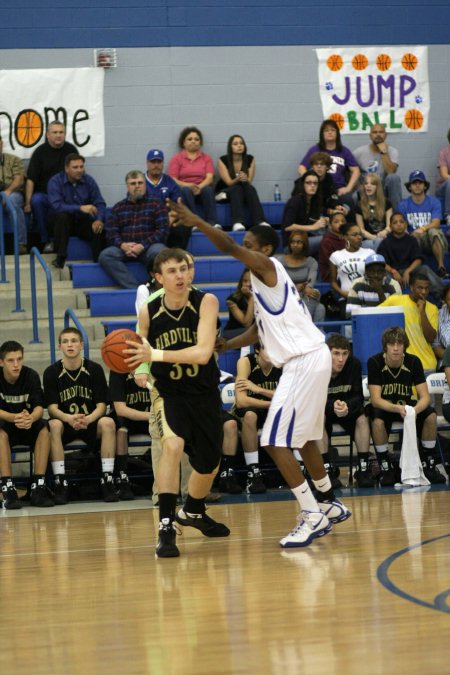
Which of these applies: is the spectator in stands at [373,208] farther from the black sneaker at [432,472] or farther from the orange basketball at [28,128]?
the black sneaker at [432,472]

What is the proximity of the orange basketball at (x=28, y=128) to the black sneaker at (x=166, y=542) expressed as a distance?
809 cm

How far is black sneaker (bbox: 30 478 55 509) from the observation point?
9.11 m

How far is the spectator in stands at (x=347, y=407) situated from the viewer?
955 cm

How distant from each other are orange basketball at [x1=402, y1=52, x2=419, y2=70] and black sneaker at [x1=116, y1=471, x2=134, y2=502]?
7.69 m

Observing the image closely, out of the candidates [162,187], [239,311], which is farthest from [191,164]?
[239,311]

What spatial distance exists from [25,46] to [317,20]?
12.0ft

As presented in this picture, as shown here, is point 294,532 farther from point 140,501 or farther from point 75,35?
point 75,35

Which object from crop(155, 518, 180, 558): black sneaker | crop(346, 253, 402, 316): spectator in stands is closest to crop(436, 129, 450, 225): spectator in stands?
crop(346, 253, 402, 316): spectator in stands

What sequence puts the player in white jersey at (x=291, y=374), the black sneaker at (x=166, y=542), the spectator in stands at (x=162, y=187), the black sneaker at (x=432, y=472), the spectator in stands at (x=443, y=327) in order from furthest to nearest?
the spectator in stands at (x=162, y=187)
the spectator in stands at (x=443, y=327)
the black sneaker at (x=432, y=472)
the player in white jersey at (x=291, y=374)
the black sneaker at (x=166, y=542)

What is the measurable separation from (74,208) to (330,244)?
2.78 m

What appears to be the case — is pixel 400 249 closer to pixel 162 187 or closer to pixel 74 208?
pixel 162 187

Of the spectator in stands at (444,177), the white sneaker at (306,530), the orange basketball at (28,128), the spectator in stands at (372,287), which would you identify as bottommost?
the white sneaker at (306,530)

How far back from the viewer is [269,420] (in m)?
6.62

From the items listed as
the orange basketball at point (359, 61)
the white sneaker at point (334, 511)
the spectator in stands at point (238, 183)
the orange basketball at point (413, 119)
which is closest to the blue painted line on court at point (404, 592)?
the white sneaker at point (334, 511)
